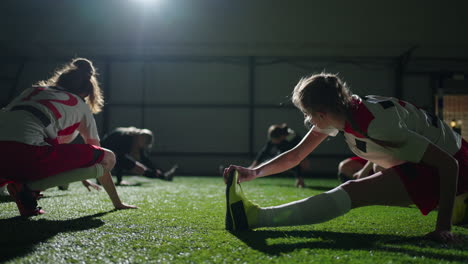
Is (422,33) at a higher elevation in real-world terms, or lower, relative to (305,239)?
higher

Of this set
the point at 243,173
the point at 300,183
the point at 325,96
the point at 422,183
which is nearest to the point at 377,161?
the point at 422,183

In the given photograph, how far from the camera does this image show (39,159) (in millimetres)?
1695

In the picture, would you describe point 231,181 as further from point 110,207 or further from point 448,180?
point 110,207

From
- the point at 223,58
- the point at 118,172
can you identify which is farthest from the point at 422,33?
the point at 118,172

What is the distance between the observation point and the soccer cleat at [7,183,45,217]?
1.79m

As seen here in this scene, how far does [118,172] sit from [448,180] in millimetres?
3642

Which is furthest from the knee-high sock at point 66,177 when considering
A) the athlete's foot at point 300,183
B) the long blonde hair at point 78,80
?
the athlete's foot at point 300,183

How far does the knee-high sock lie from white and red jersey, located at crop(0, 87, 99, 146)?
0.18 metres

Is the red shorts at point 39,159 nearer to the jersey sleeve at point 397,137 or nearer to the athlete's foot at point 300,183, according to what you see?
the jersey sleeve at point 397,137

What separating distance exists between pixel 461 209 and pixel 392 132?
0.73m

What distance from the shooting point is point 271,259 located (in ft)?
3.72

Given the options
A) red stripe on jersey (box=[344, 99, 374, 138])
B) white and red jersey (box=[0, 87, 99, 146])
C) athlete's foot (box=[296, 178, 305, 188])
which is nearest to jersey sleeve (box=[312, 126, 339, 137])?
red stripe on jersey (box=[344, 99, 374, 138])

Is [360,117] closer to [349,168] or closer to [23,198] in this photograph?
[23,198]

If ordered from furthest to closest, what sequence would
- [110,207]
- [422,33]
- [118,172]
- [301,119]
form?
[301,119], [422,33], [118,172], [110,207]
